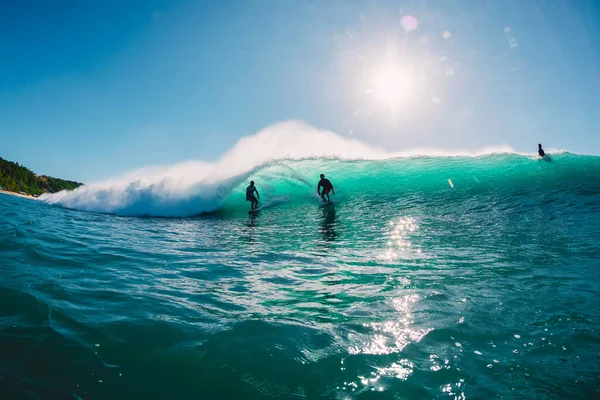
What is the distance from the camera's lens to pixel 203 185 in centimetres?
1546

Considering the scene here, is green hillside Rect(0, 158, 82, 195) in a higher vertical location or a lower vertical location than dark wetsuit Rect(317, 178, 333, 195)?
higher

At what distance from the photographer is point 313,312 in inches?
119

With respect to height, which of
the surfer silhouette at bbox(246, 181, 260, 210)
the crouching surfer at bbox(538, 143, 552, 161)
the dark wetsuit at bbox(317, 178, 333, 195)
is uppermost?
the crouching surfer at bbox(538, 143, 552, 161)

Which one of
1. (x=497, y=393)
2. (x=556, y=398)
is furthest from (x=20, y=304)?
(x=556, y=398)

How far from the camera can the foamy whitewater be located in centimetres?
183

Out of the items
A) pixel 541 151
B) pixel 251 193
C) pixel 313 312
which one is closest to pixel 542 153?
pixel 541 151

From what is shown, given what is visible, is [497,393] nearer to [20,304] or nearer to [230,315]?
[230,315]

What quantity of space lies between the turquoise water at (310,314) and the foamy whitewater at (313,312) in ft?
0.05

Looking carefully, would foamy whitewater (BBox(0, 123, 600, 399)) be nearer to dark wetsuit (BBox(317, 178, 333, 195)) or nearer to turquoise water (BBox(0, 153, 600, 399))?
turquoise water (BBox(0, 153, 600, 399))

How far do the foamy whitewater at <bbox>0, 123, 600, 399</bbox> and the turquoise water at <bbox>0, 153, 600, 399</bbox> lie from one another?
0.6 inches

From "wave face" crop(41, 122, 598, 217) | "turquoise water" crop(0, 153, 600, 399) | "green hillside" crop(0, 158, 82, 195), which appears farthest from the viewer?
"green hillside" crop(0, 158, 82, 195)

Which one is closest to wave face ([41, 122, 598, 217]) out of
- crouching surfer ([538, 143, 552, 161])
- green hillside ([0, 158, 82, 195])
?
crouching surfer ([538, 143, 552, 161])

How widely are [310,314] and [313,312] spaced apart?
0.21 ft

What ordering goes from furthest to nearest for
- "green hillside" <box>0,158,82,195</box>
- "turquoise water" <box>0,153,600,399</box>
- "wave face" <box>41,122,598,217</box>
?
"green hillside" <box>0,158,82,195</box> < "wave face" <box>41,122,598,217</box> < "turquoise water" <box>0,153,600,399</box>
